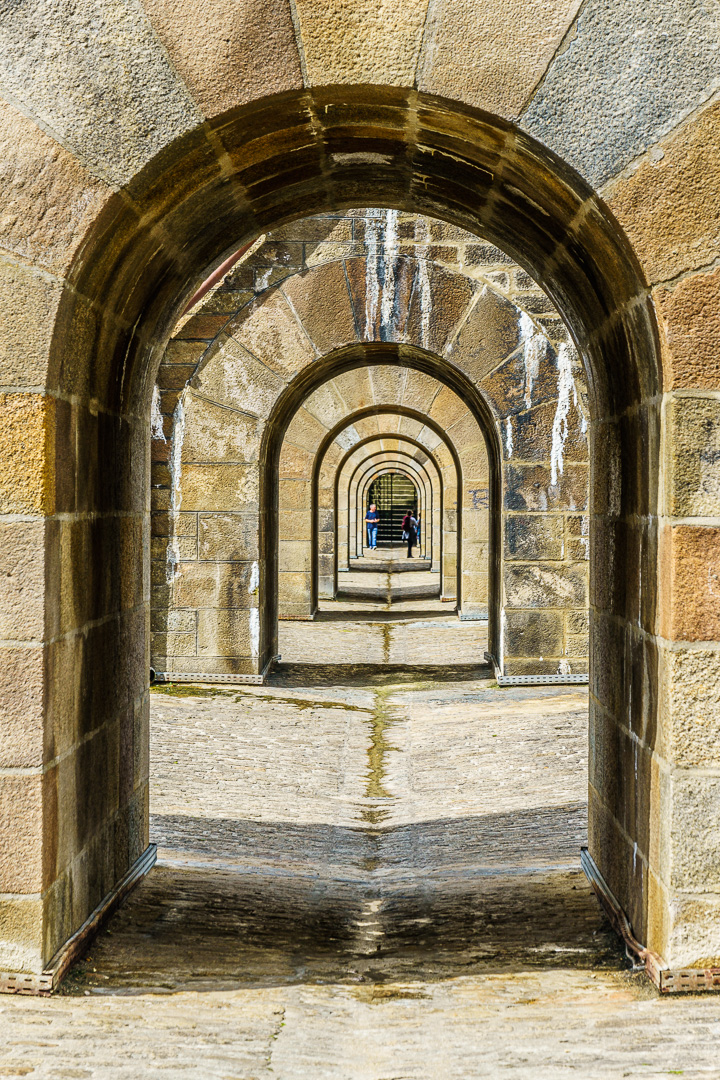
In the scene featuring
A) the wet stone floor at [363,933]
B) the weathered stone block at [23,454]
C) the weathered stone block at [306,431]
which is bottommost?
the wet stone floor at [363,933]

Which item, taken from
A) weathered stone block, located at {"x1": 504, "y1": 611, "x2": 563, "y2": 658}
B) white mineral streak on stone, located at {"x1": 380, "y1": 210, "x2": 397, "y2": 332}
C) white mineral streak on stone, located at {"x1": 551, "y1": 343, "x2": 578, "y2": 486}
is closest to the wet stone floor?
weathered stone block, located at {"x1": 504, "y1": 611, "x2": 563, "y2": 658}

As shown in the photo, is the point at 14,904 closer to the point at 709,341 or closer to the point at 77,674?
the point at 77,674

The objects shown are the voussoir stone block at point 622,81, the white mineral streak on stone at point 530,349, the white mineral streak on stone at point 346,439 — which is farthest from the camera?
the white mineral streak on stone at point 346,439

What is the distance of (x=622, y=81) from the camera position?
2.67 metres

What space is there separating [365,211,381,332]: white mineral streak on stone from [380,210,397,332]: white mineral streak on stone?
6cm

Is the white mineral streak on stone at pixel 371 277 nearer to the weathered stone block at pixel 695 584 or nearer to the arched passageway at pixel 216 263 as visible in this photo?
the arched passageway at pixel 216 263

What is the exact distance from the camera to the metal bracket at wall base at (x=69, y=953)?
2756 millimetres

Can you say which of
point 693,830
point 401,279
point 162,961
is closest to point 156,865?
point 162,961

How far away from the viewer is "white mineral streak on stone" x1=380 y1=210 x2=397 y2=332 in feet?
28.2

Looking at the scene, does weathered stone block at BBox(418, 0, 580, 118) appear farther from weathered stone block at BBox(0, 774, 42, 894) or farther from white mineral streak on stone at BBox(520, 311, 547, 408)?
white mineral streak on stone at BBox(520, 311, 547, 408)

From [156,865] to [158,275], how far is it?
2098mm

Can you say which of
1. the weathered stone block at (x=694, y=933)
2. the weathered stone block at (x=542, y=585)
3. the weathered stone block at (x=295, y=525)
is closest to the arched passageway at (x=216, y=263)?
the weathered stone block at (x=694, y=933)

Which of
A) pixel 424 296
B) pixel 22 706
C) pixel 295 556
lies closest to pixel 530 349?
pixel 424 296

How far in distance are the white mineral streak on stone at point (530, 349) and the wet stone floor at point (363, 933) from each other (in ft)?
8.84
